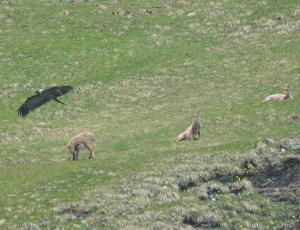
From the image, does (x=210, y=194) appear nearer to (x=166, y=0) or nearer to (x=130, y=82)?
(x=130, y=82)

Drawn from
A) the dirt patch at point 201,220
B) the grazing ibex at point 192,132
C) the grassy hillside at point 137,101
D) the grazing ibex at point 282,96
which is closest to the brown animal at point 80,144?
the grassy hillside at point 137,101

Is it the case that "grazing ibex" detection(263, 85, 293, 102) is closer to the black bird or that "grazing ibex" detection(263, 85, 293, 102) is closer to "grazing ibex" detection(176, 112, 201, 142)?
"grazing ibex" detection(176, 112, 201, 142)

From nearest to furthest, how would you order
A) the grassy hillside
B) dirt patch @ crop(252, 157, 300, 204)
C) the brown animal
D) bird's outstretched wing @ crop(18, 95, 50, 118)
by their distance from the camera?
dirt patch @ crop(252, 157, 300, 204) < the grassy hillside < the brown animal < bird's outstretched wing @ crop(18, 95, 50, 118)

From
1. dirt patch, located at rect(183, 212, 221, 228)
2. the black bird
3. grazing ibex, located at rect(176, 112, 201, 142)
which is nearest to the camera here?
dirt patch, located at rect(183, 212, 221, 228)

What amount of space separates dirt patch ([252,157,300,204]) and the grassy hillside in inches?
19.3

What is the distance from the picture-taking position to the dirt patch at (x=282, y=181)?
29.0 meters

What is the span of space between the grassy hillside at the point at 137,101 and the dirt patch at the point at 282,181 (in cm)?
49

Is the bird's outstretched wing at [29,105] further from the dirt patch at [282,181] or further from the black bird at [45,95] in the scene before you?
the dirt patch at [282,181]

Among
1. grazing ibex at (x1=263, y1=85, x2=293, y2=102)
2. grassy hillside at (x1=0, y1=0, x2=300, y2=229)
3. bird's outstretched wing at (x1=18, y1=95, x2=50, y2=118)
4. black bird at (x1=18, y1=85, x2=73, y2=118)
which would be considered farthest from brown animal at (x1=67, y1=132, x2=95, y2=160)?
grazing ibex at (x1=263, y1=85, x2=293, y2=102)

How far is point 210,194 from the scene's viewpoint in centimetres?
2977

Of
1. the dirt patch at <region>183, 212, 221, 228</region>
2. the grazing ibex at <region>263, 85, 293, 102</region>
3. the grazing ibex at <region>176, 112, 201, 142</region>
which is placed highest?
the grazing ibex at <region>263, 85, 293, 102</region>

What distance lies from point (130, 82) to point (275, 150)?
Answer: 21725 mm

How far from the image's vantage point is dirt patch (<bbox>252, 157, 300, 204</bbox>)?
29016mm

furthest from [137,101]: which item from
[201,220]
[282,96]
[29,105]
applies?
[201,220]
